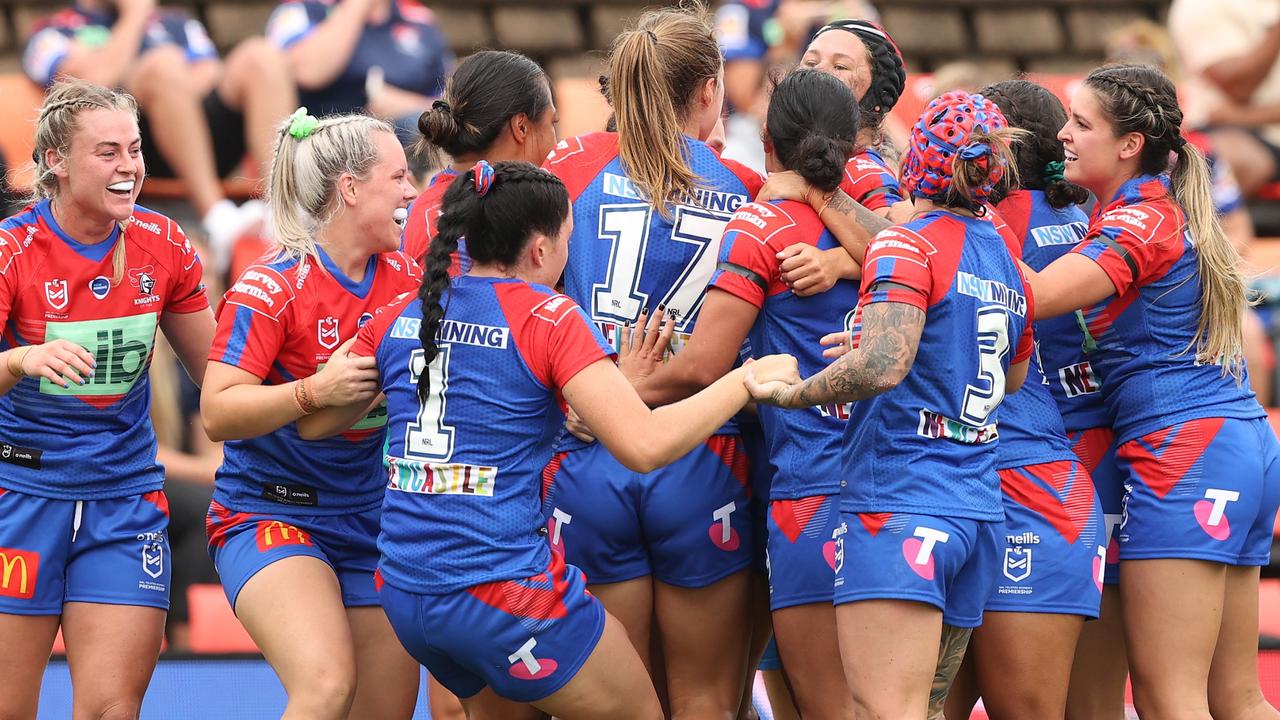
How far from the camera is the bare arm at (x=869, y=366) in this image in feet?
9.79

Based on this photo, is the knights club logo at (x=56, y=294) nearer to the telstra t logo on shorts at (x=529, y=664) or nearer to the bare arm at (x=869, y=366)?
the telstra t logo on shorts at (x=529, y=664)

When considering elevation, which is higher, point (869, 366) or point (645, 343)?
point (869, 366)

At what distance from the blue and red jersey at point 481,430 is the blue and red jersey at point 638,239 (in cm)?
52

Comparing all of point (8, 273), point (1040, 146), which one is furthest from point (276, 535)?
point (1040, 146)

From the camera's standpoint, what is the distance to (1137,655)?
355 centimetres

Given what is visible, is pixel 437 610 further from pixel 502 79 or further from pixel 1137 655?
pixel 1137 655

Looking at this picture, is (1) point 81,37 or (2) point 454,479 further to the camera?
(1) point 81,37

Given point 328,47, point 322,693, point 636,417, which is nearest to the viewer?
point 636,417

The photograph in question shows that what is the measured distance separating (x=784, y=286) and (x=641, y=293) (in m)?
0.38

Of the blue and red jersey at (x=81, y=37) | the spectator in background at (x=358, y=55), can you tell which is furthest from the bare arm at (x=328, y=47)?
the blue and red jersey at (x=81, y=37)

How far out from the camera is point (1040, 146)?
3664mm

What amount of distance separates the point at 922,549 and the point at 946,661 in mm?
335

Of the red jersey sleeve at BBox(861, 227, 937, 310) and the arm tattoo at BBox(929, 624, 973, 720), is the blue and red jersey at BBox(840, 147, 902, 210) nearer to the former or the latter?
the red jersey sleeve at BBox(861, 227, 937, 310)

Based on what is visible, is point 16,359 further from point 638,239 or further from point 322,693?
point 638,239
